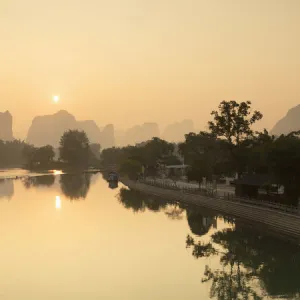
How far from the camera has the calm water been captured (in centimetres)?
2794

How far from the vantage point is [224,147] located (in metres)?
68.8

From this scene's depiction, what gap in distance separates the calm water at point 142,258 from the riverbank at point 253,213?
1413mm

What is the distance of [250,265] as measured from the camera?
34250mm

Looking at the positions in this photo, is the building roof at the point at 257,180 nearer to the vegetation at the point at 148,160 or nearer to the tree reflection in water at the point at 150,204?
the tree reflection in water at the point at 150,204

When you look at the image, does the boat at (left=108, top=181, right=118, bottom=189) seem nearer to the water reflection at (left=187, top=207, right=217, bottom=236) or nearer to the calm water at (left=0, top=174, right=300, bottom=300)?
the water reflection at (left=187, top=207, right=217, bottom=236)

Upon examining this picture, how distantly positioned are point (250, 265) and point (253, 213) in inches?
587

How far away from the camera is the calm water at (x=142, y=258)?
27.9 meters

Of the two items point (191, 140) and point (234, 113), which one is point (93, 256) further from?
point (191, 140)

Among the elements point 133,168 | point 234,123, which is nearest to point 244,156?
point 234,123

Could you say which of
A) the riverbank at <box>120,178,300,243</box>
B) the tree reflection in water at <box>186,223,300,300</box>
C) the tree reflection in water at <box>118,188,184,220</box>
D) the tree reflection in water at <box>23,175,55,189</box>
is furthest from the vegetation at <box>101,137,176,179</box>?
the tree reflection in water at <box>186,223,300,300</box>

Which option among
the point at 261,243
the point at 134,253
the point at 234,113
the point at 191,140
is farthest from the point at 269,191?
the point at 191,140

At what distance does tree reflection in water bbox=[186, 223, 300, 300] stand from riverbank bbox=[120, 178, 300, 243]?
1531 mm

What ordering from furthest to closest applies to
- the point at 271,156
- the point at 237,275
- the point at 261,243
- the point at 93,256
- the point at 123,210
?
the point at 123,210
the point at 271,156
the point at 261,243
the point at 93,256
the point at 237,275

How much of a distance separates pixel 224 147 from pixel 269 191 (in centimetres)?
1734
